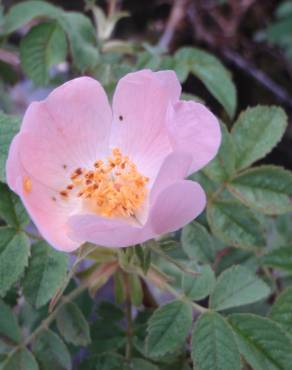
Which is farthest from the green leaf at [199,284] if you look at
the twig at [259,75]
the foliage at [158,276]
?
the twig at [259,75]

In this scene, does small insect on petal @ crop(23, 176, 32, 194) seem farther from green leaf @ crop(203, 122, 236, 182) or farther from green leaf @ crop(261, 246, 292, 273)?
green leaf @ crop(261, 246, 292, 273)

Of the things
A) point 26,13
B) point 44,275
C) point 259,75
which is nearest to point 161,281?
point 44,275

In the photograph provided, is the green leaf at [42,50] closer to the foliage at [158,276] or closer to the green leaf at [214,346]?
the foliage at [158,276]

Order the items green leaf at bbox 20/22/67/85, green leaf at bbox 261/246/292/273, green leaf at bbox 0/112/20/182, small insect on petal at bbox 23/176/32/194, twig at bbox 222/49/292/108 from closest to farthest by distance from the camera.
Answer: small insect on petal at bbox 23/176/32/194 → green leaf at bbox 0/112/20/182 → green leaf at bbox 261/246/292/273 → green leaf at bbox 20/22/67/85 → twig at bbox 222/49/292/108

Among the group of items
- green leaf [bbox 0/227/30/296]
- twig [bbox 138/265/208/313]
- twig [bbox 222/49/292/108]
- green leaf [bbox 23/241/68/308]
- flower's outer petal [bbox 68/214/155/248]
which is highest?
flower's outer petal [bbox 68/214/155/248]

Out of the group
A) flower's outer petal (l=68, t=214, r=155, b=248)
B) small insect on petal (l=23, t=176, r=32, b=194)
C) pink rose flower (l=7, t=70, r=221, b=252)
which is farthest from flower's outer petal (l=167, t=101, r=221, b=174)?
small insect on petal (l=23, t=176, r=32, b=194)

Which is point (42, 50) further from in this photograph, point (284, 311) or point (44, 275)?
point (284, 311)

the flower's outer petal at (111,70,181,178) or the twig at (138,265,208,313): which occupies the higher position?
the flower's outer petal at (111,70,181,178)
